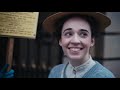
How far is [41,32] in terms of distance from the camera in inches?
136

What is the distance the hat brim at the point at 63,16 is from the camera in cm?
343

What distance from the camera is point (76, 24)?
3428 millimetres

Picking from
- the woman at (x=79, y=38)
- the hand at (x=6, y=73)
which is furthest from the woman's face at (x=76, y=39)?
the hand at (x=6, y=73)

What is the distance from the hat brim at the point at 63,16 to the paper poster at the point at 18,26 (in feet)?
0.45

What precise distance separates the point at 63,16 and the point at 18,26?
0.52m

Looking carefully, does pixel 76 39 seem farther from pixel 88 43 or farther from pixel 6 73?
pixel 6 73

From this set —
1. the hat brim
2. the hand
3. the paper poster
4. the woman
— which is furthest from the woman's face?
the hand

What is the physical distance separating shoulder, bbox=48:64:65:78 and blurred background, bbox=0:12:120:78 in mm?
40

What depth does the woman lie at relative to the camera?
11.2 ft

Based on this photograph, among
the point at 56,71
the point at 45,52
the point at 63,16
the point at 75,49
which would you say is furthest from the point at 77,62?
the point at 63,16

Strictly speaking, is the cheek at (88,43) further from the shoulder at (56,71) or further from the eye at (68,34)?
the shoulder at (56,71)
